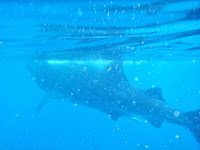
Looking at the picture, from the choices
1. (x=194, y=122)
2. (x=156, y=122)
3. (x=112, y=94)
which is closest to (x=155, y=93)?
(x=156, y=122)

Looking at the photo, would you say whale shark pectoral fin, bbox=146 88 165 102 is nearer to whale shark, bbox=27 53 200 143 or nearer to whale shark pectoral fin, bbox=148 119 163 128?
whale shark, bbox=27 53 200 143

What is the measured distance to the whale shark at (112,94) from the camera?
1245 cm

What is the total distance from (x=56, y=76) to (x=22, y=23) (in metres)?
5.82

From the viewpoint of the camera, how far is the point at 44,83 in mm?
17984

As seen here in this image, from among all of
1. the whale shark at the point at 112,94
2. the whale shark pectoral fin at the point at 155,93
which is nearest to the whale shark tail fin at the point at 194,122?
the whale shark at the point at 112,94

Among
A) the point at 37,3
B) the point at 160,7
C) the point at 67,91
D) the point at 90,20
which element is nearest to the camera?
the point at 37,3

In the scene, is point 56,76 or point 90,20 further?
point 56,76

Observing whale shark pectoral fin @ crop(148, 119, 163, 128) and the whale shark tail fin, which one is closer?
the whale shark tail fin

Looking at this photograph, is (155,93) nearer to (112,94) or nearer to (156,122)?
(156,122)

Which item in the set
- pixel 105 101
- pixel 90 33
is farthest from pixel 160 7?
pixel 105 101

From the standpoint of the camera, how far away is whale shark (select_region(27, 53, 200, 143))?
12.5m

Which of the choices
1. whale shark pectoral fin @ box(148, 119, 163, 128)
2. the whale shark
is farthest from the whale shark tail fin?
whale shark pectoral fin @ box(148, 119, 163, 128)

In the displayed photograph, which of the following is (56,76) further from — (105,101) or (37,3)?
(37,3)

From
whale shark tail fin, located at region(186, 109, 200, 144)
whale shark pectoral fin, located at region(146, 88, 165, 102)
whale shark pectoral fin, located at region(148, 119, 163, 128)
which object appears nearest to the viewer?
whale shark tail fin, located at region(186, 109, 200, 144)
